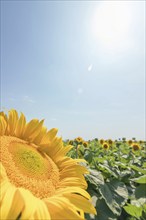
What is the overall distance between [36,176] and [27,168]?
68mm

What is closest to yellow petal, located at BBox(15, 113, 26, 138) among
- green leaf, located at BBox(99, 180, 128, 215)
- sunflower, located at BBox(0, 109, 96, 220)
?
sunflower, located at BBox(0, 109, 96, 220)

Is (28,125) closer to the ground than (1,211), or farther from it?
farther from it

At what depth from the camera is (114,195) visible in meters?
4.09

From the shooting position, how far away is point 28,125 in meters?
2.01

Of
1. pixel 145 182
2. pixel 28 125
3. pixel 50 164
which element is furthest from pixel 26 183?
pixel 145 182

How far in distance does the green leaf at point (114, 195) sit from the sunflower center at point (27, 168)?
208cm

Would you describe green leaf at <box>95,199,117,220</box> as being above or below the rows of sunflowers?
below

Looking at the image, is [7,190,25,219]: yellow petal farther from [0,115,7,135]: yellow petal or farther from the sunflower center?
[0,115,7,135]: yellow petal

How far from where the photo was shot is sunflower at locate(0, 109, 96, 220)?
123cm

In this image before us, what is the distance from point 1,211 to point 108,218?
2824 mm

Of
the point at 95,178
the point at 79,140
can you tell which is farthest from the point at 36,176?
the point at 79,140

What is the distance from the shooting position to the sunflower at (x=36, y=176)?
123 cm

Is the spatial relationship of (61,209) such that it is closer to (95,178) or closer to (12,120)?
(12,120)

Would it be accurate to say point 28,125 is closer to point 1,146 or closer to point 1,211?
point 1,146
